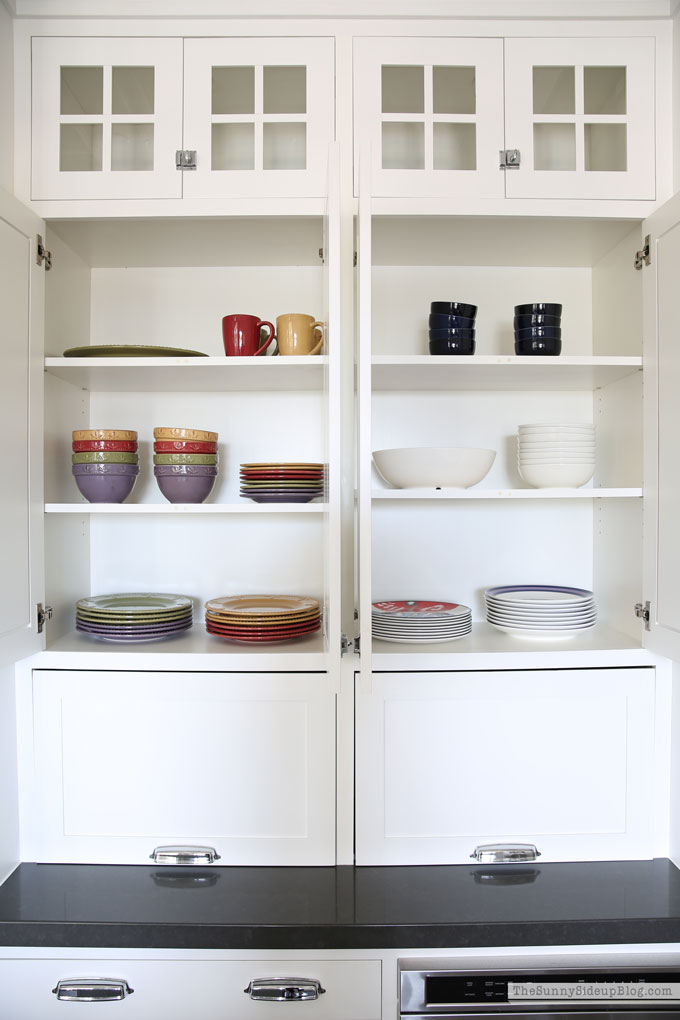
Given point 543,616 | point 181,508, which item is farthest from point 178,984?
point 543,616

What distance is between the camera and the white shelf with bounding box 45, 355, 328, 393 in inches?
58.9

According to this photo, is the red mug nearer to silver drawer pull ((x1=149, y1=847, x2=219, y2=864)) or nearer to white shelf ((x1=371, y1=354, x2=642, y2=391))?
white shelf ((x1=371, y1=354, x2=642, y2=391))

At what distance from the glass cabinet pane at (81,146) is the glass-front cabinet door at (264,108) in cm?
20

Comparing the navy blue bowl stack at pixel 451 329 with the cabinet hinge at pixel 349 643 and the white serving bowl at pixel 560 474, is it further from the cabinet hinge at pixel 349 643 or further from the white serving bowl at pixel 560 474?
the cabinet hinge at pixel 349 643

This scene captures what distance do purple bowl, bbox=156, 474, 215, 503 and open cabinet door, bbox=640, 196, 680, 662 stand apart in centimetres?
99

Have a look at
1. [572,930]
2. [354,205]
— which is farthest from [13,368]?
[572,930]

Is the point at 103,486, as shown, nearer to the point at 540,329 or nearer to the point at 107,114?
the point at 107,114

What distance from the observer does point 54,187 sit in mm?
1481

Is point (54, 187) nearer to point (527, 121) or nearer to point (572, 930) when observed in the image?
point (527, 121)

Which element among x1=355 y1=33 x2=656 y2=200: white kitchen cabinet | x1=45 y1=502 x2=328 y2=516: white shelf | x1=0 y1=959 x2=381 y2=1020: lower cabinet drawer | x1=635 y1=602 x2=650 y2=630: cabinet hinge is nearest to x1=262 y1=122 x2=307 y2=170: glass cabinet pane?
x1=355 y1=33 x2=656 y2=200: white kitchen cabinet

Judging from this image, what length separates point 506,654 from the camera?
147 centimetres

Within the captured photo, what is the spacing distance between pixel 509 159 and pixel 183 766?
148cm

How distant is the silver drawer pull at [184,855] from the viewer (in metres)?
1.46

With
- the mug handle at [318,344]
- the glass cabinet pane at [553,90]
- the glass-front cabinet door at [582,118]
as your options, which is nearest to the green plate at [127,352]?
the mug handle at [318,344]
